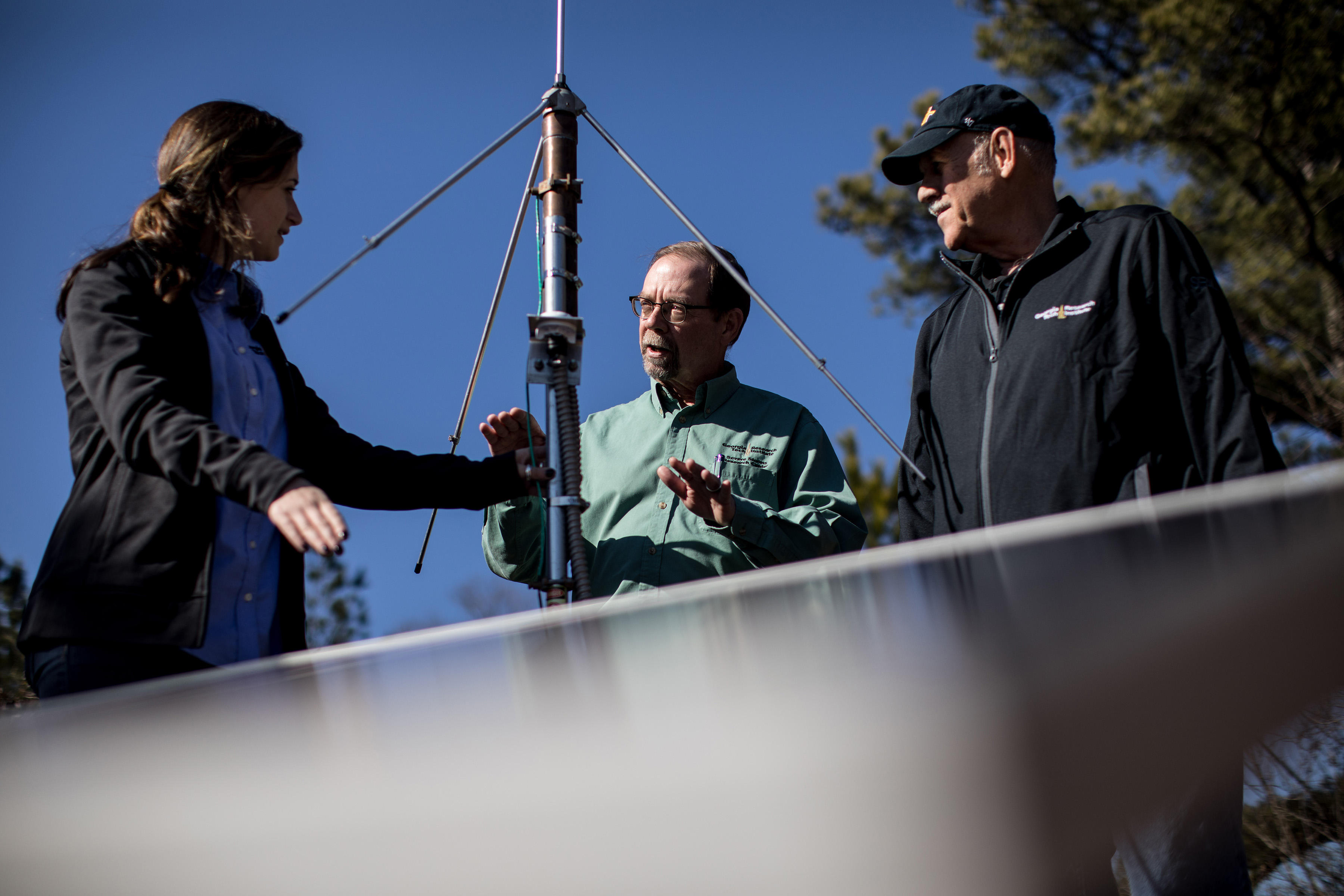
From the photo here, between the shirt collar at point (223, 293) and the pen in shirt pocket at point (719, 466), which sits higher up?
the shirt collar at point (223, 293)

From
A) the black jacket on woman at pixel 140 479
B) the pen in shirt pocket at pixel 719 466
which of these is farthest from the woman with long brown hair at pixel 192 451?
the pen in shirt pocket at pixel 719 466

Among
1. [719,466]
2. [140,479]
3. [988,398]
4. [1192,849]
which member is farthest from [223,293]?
[1192,849]

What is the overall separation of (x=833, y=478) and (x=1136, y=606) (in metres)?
1.08

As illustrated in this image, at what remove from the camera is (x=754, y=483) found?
2.72 m

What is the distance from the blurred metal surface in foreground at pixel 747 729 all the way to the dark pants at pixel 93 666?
0.14 feet

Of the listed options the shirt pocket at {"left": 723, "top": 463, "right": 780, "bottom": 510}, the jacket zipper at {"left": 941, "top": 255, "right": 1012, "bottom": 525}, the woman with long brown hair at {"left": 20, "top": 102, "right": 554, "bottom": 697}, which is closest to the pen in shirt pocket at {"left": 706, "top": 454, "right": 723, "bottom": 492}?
the shirt pocket at {"left": 723, "top": 463, "right": 780, "bottom": 510}

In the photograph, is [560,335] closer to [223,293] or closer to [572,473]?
[572,473]

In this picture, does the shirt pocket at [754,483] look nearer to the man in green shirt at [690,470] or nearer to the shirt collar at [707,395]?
the man in green shirt at [690,470]

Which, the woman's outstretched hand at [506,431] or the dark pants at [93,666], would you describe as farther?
the woman's outstretched hand at [506,431]

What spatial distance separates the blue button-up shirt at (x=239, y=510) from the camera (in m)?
1.77

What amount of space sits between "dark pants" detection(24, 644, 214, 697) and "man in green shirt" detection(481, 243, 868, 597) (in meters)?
0.91

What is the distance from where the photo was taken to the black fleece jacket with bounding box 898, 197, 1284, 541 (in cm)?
Result: 207

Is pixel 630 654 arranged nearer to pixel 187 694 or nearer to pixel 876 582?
pixel 876 582

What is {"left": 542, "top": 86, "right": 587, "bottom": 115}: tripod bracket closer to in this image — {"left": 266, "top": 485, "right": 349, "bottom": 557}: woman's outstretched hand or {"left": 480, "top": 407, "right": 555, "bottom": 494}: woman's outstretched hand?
{"left": 480, "top": 407, "right": 555, "bottom": 494}: woman's outstretched hand
